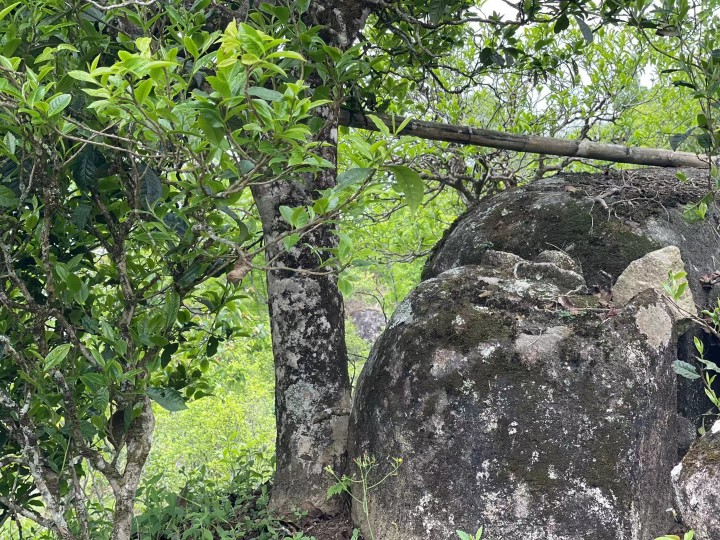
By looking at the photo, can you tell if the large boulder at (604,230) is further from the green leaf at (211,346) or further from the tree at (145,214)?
the green leaf at (211,346)

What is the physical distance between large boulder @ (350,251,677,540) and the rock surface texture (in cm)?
98

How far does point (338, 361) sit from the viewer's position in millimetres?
3928

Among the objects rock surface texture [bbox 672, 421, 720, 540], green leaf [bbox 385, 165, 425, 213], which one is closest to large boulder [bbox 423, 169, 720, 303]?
rock surface texture [bbox 672, 421, 720, 540]

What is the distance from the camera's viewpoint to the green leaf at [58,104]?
2.04 meters

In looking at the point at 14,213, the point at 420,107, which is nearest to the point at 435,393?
the point at 14,213

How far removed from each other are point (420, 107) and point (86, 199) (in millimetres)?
3872

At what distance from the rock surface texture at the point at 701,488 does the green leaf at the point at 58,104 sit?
6.78 ft

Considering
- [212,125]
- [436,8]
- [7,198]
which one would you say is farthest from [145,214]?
[436,8]

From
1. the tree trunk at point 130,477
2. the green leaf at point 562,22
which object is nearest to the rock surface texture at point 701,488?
the tree trunk at point 130,477

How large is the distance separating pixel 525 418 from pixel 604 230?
154 cm

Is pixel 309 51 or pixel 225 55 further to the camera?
pixel 309 51

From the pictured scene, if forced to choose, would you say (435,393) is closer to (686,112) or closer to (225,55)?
(225,55)

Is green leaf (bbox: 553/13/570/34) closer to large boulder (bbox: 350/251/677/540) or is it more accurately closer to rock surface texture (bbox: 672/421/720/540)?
large boulder (bbox: 350/251/677/540)

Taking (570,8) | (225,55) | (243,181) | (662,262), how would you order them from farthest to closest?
(570,8)
(662,262)
(243,181)
(225,55)
